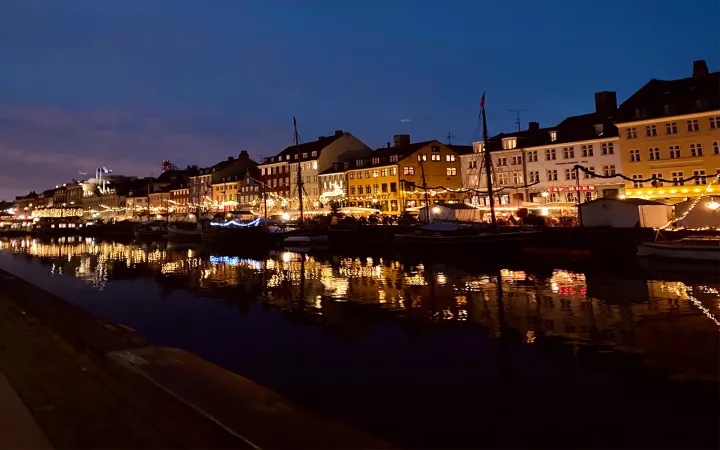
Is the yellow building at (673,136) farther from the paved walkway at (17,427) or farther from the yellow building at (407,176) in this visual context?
the paved walkway at (17,427)

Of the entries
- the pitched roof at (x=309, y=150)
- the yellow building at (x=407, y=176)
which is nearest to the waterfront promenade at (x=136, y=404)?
the yellow building at (x=407, y=176)

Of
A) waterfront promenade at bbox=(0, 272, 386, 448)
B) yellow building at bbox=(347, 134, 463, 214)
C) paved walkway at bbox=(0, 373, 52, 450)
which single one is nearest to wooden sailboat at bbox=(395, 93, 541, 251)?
yellow building at bbox=(347, 134, 463, 214)

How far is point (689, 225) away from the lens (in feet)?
126

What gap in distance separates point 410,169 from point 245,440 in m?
73.6

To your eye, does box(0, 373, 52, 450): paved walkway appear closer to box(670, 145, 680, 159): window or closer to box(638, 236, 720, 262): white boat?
box(638, 236, 720, 262): white boat

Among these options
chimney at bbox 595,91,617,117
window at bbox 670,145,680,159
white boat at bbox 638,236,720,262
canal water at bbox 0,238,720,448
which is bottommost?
canal water at bbox 0,238,720,448

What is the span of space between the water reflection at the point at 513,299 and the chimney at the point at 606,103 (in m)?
41.4

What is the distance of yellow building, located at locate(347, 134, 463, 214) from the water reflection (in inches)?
1697

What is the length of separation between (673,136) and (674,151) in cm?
155

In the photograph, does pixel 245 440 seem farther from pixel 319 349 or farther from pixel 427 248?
pixel 427 248

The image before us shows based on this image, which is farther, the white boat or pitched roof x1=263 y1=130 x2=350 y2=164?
pitched roof x1=263 y1=130 x2=350 y2=164

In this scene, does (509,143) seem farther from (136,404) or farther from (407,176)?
(136,404)

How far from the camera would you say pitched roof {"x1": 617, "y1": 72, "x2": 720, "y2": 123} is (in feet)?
157

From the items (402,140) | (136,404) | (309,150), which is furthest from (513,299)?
(309,150)
